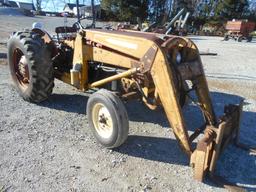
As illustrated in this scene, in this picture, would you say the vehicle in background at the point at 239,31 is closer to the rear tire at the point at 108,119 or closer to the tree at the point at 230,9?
the tree at the point at 230,9

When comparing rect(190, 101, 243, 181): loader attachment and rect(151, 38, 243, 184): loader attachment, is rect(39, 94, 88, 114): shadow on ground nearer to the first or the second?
rect(151, 38, 243, 184): loader attachment

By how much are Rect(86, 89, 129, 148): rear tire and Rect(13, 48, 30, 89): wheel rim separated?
2.06 m

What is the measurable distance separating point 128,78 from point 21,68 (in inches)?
93.0

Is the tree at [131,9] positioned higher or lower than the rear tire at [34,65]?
higher

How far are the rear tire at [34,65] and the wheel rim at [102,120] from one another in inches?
60.7

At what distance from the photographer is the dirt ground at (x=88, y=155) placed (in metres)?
3.70

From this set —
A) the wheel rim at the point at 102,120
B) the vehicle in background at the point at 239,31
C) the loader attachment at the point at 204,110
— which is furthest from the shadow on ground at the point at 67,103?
the vehicle in background at the point at 239,31

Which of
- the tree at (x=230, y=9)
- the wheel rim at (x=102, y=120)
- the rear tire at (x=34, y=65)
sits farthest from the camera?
the tree at (x=230, y=9)

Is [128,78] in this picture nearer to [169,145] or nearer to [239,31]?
[169,145]

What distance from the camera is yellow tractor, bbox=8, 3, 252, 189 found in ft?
12.9

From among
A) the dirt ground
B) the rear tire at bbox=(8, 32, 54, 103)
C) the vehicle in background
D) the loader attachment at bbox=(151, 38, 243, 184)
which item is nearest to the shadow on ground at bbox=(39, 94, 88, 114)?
the dirt ground

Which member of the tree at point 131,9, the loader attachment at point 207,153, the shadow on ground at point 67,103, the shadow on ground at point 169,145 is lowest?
the shadow on ground at point 169,145

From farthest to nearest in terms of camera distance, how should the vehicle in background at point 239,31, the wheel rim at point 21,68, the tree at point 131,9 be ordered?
the tree at point 131,9 → the vehicle in background at point 239,31 → the wheel rim at point 21,68

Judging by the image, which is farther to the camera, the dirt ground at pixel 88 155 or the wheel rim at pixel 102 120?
the wheel rim at pixel 102 120
